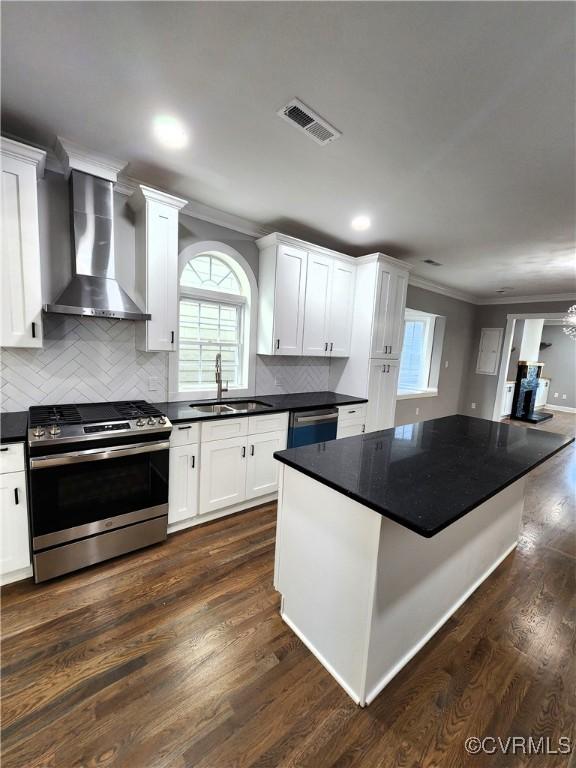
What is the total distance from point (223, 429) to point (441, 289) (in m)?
4.86

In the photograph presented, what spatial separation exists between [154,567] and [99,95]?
276 centimetres

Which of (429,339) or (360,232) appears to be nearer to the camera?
(360,232)

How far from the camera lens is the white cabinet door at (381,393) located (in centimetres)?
389

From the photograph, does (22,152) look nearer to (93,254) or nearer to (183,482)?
(93,254)

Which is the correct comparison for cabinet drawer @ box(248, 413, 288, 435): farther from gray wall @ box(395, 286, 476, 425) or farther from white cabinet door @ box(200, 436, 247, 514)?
gray wall @ box(395, 286, 476, 425)

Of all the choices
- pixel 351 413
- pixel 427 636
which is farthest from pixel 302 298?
pixel 427 636

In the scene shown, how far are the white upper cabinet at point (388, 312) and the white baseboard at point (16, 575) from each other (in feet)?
11.5

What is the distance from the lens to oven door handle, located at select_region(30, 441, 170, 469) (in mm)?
1852

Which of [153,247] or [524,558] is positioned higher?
[153,247]

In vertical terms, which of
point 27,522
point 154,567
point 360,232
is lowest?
point 154,567

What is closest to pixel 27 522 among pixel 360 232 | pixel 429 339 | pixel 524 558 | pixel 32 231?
pixel 32 231

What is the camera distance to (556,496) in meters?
3.60

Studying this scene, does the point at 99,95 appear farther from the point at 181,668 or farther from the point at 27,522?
the point at 181,668

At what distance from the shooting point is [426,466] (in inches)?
65.2
